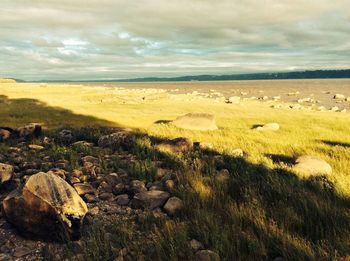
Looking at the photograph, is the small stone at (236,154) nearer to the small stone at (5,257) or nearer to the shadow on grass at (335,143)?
the shadow on grass at (335,143)

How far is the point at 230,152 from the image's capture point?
466 inches

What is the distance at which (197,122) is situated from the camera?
19188 millimetres

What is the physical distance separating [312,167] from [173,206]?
4071 mm

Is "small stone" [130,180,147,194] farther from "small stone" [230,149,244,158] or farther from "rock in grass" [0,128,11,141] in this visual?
"rock in grass" [0,128,11,141]

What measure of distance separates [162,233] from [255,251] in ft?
5.03

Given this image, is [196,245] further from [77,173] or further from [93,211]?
[77,173]

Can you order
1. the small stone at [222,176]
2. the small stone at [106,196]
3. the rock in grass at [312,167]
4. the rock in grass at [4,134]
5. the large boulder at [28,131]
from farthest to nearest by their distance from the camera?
the large boulder at [28,131], the rock in grass at [4,134], the rock in grass at [312,167], the small stone at [222,176], the small stone at [106,196]

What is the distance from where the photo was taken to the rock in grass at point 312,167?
357 inches

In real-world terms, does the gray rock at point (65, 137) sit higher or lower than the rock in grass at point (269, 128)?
higher

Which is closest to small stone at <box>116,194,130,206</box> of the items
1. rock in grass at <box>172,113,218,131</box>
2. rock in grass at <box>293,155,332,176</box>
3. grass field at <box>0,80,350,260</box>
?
grass field at <box>0,80,350,260</box>

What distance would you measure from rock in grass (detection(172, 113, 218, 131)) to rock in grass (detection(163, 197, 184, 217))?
11650mm

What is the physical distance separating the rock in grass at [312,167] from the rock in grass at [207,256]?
192 inches

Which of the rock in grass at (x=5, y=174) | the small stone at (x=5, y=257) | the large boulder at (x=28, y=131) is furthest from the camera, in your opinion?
the large boulder at (x=28, y=131)

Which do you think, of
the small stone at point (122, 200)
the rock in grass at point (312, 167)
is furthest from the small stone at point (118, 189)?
the rock in grass at point (312, 167)
